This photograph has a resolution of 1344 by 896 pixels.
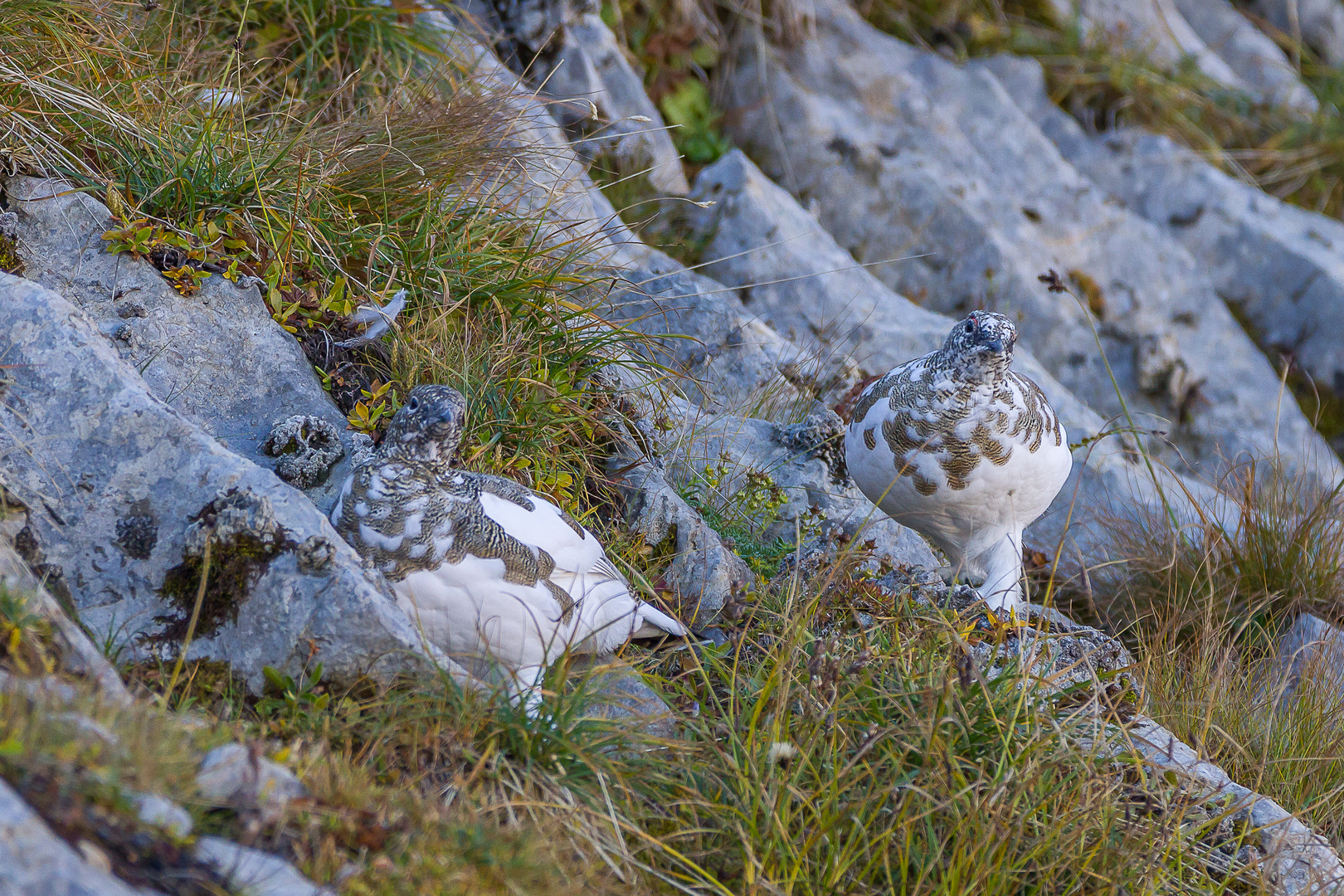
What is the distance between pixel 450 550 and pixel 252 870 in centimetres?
108

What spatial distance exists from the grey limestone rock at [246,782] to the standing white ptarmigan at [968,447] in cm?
221

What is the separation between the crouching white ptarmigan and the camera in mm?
3004

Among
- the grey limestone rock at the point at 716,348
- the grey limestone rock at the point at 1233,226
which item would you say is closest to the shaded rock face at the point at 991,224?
the grey limestone rock at the point at 1233,226

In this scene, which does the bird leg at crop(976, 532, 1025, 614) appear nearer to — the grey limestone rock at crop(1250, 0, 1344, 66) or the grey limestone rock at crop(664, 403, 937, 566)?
the grey limestone rock at crop(664, 403, 937, 566)

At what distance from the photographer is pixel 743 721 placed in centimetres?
320

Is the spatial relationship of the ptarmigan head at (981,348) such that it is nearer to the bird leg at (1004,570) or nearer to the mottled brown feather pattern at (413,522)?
the bird leg at (1004,570)

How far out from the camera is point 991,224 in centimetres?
768

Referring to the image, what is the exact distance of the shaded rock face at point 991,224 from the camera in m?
7.55

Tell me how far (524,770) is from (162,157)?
2.68 metres

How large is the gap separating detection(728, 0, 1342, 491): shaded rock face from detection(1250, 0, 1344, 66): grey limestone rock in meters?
3.97

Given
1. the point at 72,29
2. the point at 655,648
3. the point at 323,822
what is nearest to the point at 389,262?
the point at 72,29

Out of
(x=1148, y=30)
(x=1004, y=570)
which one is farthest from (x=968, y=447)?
(x=1148, y=30)

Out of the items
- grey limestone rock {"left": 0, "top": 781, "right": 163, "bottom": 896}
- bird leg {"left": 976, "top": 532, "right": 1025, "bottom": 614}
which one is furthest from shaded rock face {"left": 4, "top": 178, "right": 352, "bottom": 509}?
bird leg {"left": 976, "top": 532, "right": 1025, "bottom": 614}

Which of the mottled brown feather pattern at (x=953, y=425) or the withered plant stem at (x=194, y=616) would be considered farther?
the mottled brown feather pattern at (x=953, y=425)
